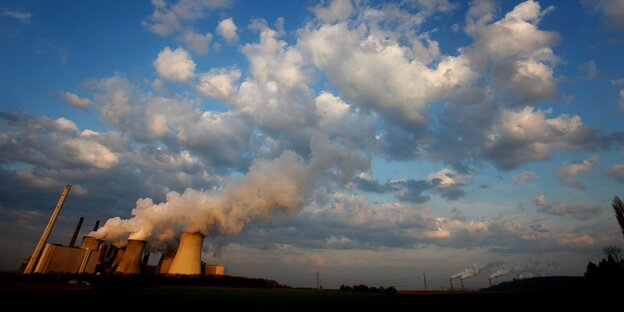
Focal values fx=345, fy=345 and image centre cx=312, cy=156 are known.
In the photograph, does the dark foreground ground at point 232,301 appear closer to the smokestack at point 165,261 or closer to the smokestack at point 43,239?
the smokestack at point 43,239

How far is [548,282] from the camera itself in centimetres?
18412

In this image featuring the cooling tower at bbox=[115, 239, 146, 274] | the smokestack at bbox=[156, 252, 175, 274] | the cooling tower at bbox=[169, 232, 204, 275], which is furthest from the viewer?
the smokestack at bbox=[156, 252, 175, 274]

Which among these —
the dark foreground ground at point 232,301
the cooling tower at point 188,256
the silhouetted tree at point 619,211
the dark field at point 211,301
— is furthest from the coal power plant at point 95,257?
the silhouetted tree at point 619,211

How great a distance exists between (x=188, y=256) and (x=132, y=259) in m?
11.1

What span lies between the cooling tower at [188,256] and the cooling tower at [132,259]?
7.83 m

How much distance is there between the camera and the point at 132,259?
63312 mm

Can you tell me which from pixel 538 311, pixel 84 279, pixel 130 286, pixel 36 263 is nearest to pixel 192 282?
pixel 130 286

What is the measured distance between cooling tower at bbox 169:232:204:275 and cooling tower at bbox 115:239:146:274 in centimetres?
783

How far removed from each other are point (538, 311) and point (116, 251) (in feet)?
251

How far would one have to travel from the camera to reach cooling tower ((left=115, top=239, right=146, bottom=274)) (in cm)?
6253

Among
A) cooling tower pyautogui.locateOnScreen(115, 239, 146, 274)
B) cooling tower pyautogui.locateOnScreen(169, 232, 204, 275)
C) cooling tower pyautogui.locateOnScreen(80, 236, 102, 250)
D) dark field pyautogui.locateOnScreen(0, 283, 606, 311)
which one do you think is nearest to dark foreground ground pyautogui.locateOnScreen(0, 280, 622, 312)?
dark field pyautogui.locateOnScreen(0, 283, 606, 311)

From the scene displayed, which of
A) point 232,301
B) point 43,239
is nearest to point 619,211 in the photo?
point 232,301

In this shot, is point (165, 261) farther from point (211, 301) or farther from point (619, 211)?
point (619, 211)

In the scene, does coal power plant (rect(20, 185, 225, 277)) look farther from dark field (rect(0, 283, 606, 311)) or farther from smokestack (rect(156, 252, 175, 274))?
dark field (rect(0, 283, 606, 311))
